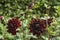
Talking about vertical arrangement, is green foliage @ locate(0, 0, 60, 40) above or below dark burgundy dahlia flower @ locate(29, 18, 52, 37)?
above

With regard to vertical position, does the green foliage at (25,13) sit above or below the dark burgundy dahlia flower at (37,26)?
above

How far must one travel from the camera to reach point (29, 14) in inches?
126

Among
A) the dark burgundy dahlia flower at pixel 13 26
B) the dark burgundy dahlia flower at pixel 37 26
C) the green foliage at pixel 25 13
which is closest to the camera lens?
the dark burgundy dahlia flower at pixel 37 26

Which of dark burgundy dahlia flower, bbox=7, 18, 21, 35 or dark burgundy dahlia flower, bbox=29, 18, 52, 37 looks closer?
dark burgundy dahlia flower, bbox=29, 18, 52, 37

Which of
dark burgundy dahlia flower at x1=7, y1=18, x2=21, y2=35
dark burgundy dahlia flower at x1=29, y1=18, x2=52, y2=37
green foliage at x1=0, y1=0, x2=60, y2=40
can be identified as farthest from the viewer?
green foliage at x1=0, y1=0, x2=60, y2=40

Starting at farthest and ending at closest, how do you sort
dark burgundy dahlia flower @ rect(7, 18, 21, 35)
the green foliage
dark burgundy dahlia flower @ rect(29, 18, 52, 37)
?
the green foliage → dark burgundy dahlia flower @ rect(7, 18, 21, 35) → dark burgundy dahlia flower @ rect(29, 18, 52, 37)

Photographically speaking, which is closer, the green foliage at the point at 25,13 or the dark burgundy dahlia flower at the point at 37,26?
the dark burgundy dahlia flower at the point at 37,26

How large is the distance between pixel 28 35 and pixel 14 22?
16 centimetres

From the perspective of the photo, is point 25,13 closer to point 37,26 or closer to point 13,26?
point 13,26

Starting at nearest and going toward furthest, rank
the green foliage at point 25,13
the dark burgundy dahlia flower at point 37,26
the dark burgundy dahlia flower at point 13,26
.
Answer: the dark burgundy dahlia flower at point 37,26 → the dark burgundy dahlia flower at point 13,26 → the green foliage at point 25,13

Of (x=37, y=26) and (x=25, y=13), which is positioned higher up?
(x=25, y=13)

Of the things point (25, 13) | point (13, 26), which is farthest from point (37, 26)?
point (25, 13)

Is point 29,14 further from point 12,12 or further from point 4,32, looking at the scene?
point 4,32

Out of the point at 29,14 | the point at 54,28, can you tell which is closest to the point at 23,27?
the point at 54,28
